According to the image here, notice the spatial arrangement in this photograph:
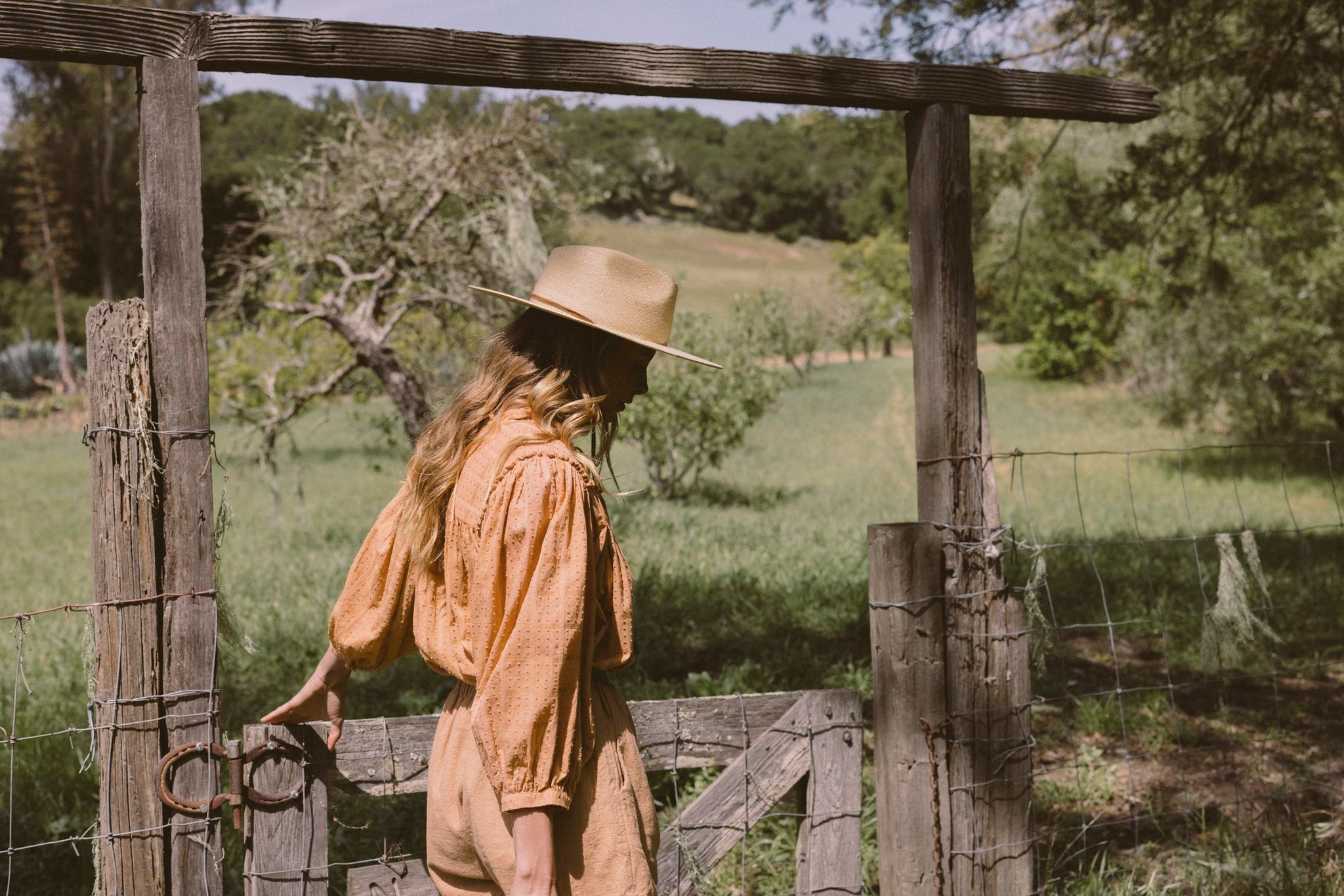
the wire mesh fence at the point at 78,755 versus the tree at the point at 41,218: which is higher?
Result: the tree at the point at 41,218

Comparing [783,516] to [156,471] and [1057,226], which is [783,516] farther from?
[156,471]

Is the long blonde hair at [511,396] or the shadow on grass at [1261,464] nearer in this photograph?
the long blonde hair at [511,396]

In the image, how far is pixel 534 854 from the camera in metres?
1.90

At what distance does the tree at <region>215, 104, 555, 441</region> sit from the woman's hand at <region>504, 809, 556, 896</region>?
19.2 feet

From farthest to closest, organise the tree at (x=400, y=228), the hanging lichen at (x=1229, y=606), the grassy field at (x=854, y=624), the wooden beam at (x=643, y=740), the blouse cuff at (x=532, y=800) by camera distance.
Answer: the tree at (x=400, y=228) < the grassy field at (x=854, y=624) < the hanging lichen at (x=1229, y=606) < the wooden beam at (x=643, y=740) < the blouse cuff at (x=532, y=800)

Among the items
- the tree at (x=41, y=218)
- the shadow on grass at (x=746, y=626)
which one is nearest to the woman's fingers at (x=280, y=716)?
the shadow on grass at (x=746, y=626)

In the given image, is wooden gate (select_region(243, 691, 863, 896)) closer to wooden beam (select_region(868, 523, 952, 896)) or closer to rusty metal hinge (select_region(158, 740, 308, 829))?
wooden beam (select_region(868, 523, 952, 896))

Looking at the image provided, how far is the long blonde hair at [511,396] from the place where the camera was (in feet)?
6.98

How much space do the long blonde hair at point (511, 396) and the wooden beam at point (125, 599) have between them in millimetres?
680

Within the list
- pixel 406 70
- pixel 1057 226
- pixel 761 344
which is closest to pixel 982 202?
pixel 1057 226

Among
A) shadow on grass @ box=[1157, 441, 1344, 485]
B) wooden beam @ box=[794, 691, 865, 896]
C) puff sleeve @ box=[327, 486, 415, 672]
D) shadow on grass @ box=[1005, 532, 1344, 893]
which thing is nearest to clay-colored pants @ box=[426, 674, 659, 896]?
puff sleeve @ box=[327, 486, 415, 672]

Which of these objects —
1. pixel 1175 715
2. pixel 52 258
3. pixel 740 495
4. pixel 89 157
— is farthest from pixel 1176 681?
pixel 89 157

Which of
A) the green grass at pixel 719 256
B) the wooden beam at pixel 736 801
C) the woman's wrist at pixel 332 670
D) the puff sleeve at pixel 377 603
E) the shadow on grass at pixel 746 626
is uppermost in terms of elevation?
the green grass at pixel 719 256

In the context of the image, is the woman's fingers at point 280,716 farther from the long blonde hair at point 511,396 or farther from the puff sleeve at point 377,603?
the long blonde hair at point 511,396
